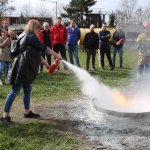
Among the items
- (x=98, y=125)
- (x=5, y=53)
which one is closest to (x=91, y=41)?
(x=5, y=53)

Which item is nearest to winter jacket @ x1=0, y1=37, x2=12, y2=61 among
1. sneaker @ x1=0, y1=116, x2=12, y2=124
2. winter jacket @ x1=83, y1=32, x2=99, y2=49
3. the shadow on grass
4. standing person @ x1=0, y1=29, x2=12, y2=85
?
standing person @ x1=0, y1=29, x2=12, y2=85

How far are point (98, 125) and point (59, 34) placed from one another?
26.8 feet

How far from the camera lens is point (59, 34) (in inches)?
575

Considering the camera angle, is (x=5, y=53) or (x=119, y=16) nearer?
(x=5, y=53)

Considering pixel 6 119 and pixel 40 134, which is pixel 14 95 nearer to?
pixel 6 119

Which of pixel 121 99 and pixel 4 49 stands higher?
pixel 4 49

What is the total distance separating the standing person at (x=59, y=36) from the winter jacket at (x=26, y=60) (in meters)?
7.92

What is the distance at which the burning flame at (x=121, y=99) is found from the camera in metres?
8.38

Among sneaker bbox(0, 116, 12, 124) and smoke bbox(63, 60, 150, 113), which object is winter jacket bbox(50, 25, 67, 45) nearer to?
smoke bbox(63, 60, 150, 113)

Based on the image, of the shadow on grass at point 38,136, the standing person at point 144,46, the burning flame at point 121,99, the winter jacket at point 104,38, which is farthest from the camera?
the winter jacket at point 104,38

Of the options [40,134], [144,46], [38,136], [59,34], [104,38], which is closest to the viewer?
[38,136]

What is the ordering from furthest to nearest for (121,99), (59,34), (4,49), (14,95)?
(59,34) → (4,49) → (121,99) → (14,95)

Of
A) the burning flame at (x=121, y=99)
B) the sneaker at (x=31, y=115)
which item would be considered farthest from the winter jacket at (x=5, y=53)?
the sneaker at (x=31, y=115)

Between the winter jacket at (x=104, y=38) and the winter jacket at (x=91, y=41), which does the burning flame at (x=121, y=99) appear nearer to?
the winter jacket at (x=91, y=41)
